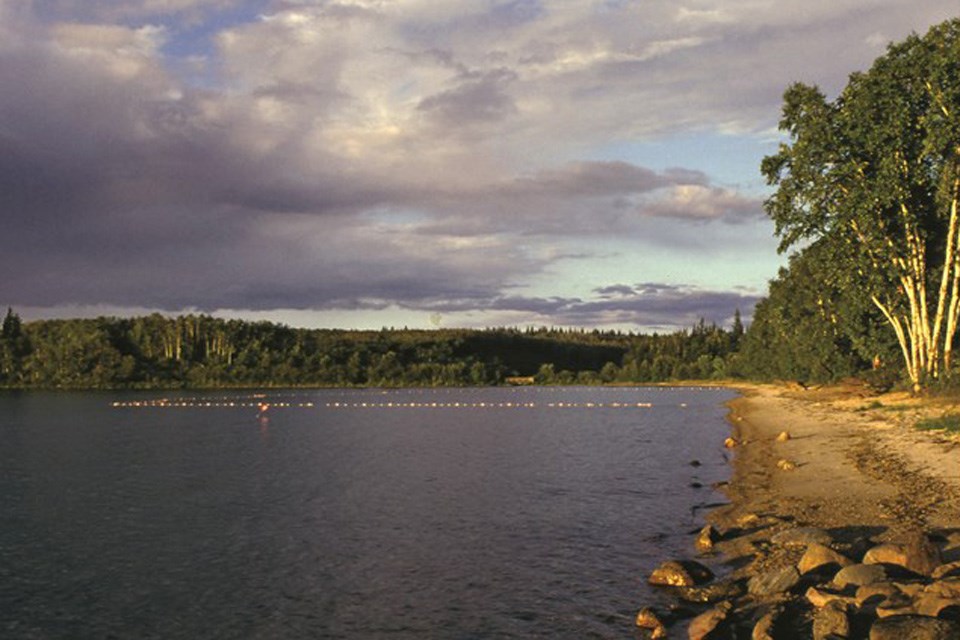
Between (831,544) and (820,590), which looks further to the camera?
(831,544)

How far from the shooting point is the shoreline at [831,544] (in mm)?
14734

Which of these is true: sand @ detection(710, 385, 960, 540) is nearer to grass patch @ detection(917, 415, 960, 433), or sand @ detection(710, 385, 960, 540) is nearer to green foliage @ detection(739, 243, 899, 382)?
grass patch @ detection(917, 415, 960, 433)

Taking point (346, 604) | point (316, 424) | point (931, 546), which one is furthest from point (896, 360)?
point (346, 604)

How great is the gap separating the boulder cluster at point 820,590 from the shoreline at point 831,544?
0.10 feet

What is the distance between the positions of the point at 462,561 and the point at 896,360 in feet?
257

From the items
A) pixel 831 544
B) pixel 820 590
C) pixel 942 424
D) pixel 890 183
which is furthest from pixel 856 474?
pixel 890 183

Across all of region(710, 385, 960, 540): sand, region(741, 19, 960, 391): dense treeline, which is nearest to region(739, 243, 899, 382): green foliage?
region(741, 19, 960, 391): dense treeline

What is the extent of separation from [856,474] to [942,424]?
1268cm

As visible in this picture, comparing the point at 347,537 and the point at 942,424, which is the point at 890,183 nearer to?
the point at 942,424

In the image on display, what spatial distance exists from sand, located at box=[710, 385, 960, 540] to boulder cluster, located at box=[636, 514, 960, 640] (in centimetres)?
239

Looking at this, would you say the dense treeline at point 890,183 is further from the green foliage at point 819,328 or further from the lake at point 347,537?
the lake at point 347,537

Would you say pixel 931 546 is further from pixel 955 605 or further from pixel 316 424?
pixel 316 424

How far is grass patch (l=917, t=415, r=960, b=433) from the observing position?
39.0 metres

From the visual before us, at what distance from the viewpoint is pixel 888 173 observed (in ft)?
171
